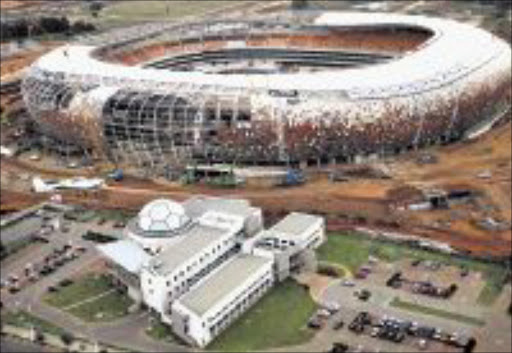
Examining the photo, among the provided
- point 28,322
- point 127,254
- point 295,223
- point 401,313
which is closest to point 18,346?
point 28,322

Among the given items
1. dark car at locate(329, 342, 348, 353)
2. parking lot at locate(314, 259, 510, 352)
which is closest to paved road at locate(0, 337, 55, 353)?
dark car at locate(329, 342, 348, 353)

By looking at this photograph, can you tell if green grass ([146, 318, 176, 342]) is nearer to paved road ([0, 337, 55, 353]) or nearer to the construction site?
paved road ([0, 337, 55, 353])

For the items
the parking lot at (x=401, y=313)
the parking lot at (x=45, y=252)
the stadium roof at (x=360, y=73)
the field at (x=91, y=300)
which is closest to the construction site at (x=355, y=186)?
the parking lot at (x=45, y=252)

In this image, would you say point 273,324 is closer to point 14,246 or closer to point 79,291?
point 79,291

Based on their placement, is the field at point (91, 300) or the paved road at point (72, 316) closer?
the paved road at point (72, 316)

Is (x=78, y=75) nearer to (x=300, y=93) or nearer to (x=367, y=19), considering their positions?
(x=300, y=93)

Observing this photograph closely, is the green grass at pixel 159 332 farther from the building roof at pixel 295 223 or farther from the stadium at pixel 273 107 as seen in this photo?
the stadium at pixel 273 107

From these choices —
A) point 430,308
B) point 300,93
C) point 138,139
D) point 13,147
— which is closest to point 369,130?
point 300,93
